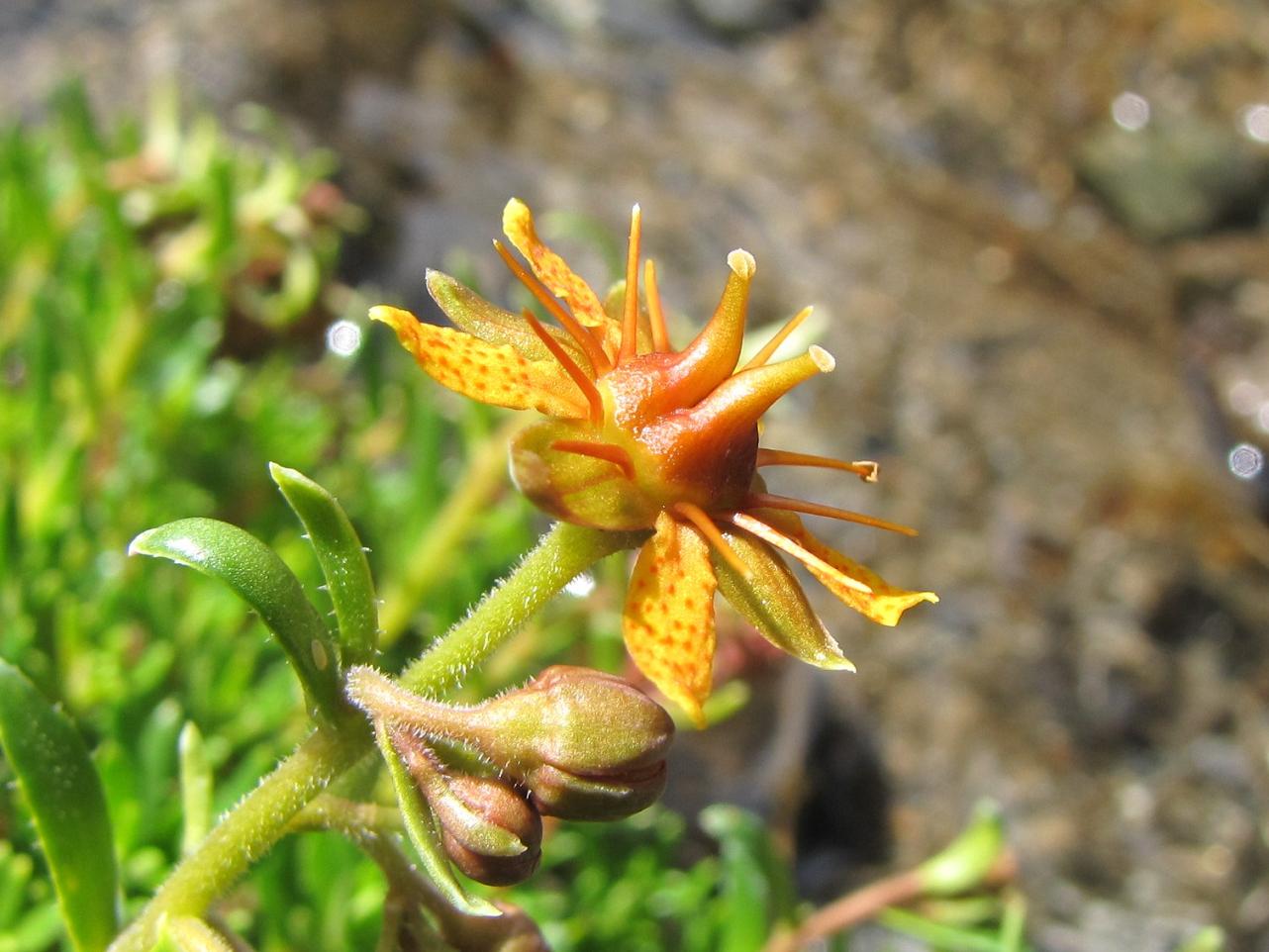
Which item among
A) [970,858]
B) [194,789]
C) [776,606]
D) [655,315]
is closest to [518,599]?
[776,606]

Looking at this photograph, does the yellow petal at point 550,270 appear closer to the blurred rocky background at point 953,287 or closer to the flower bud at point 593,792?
the flower bud at point 593,792

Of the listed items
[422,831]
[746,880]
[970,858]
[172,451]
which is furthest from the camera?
[172,451]

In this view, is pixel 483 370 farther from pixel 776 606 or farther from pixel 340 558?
pixel 776 606

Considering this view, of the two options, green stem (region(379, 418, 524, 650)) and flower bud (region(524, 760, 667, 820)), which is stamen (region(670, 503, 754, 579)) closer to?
flower bud (region(524, 760, 667, 820))

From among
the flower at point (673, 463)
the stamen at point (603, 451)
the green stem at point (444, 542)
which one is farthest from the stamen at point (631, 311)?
the green stem at point (444, 542)

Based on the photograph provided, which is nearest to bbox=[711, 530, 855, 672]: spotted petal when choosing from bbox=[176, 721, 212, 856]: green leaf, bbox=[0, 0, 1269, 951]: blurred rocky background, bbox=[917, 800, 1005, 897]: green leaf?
bbox=[176, 721, 212, 856]: green leaf

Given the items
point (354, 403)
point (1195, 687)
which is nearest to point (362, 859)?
point (354, 403)

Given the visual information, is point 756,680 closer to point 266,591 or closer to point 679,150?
point 266,591
